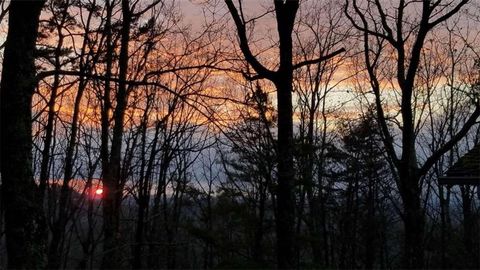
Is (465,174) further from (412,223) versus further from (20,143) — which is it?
(20,143)

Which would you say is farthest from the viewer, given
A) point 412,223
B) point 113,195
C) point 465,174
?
point 412,223

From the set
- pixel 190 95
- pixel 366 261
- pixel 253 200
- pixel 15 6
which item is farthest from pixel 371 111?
pixel 15 6

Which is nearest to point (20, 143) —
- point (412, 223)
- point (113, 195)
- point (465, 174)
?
point (113, 195)

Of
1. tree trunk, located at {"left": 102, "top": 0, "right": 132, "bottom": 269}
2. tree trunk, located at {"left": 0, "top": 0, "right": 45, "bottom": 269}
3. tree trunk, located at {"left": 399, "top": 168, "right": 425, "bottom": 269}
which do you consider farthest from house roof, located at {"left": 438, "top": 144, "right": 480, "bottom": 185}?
tree trunk, located at {"left": 0, "top": 0, "right": 45, "bottom": 269}

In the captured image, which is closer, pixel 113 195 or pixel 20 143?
pixel 20 143

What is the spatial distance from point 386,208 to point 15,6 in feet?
97.7

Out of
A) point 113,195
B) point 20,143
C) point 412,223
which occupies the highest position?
point 113,195

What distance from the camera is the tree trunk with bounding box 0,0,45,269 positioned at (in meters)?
4.67

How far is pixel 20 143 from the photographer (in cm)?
480

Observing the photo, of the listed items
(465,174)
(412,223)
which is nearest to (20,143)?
(465,174)

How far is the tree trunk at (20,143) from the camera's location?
4672mm

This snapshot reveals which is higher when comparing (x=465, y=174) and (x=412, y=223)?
(x=465, y=174)

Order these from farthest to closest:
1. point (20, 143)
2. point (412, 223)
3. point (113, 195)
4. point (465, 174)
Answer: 1. point (412, 223)
2. point (113, 195)
3. point (465, 174)
4. point (20, 143)

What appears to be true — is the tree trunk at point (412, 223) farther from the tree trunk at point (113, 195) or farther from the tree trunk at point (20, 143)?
the tree trunk at point (20, 143)
